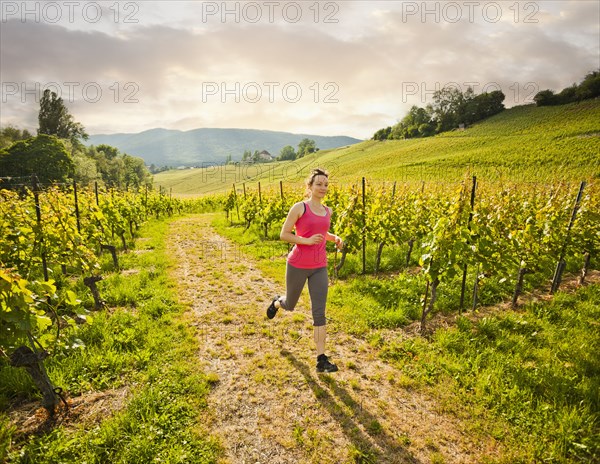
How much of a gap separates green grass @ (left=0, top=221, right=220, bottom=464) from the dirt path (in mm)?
273

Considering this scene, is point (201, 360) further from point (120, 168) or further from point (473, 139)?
point (120, 168)

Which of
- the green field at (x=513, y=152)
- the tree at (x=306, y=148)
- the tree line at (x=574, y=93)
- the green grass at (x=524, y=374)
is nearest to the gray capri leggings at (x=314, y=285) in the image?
the green grass at (x=524, y=374)

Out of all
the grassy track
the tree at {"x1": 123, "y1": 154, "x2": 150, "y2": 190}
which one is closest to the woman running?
the grassy track

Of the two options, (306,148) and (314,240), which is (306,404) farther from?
(306,148)

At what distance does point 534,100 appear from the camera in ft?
222

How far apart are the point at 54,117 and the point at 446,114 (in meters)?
90.7

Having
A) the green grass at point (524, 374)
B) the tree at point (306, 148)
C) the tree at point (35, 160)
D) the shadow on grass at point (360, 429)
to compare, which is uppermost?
the tree at point (306, 148)

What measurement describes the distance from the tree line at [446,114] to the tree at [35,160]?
251 ft

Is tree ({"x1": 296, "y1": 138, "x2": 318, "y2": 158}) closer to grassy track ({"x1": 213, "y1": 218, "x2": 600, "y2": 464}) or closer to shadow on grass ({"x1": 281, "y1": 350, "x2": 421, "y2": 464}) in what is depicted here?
grassy track ({"x1": 213, "y1": 218, "x2": 600, "y2": 464})

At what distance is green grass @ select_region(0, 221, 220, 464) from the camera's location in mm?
2891

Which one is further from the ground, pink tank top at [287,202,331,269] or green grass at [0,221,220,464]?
pink tank top at [287,202,331,269]

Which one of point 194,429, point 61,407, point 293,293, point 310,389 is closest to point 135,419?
point 194,429

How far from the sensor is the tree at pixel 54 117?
5541 centimetres

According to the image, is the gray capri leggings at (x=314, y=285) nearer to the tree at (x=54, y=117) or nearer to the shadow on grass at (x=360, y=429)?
the shadow on grass at (x=360, y=429)
